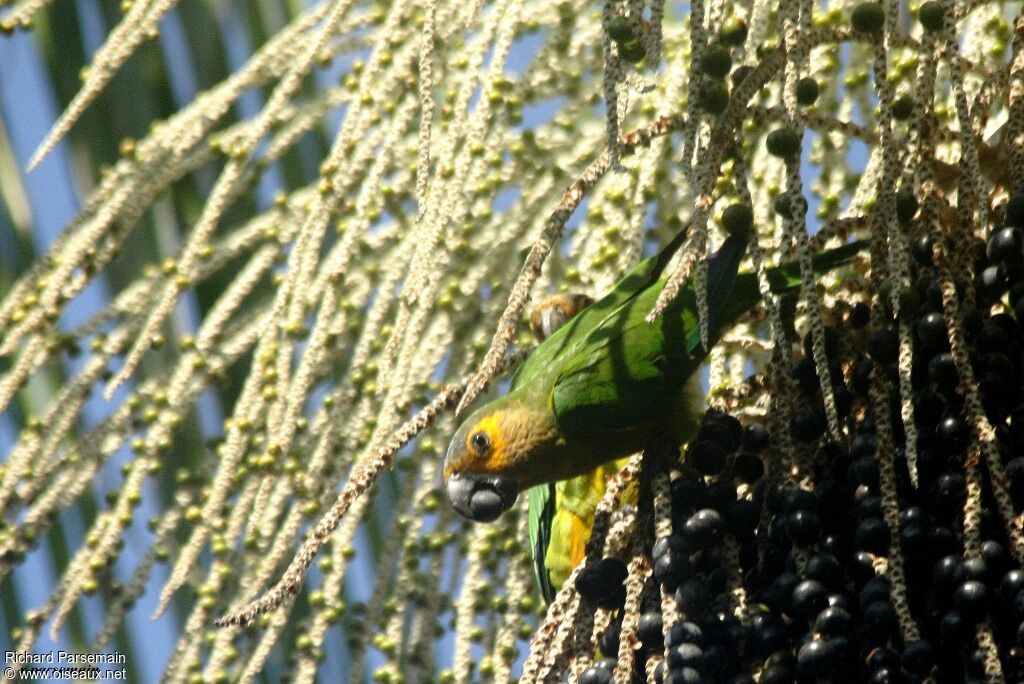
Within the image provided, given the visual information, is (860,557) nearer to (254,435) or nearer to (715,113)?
(715,113)

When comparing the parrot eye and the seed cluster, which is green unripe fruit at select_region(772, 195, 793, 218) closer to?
the seed cluster

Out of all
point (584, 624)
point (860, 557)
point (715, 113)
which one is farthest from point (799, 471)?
point (715, 113)

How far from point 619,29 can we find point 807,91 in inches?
10.1

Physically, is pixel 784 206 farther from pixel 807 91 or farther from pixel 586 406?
pixel 586 406

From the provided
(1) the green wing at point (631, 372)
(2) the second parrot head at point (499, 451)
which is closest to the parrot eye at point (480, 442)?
(2) the second parrot head at point (499, 451)

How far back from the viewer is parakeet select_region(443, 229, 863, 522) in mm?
1953

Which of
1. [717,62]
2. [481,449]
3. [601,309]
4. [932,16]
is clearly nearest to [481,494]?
[481,449]

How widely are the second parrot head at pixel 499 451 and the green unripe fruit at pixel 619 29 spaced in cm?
67

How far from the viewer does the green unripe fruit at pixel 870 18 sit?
1599mm

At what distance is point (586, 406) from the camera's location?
6.68ft

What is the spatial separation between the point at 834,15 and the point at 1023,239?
78 cm

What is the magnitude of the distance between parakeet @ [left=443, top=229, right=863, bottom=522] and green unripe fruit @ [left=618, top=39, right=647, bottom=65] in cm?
33

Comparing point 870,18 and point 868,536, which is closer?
point 868,536

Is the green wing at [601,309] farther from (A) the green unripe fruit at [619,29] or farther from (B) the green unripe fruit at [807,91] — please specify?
(A) the green unripe fruit at [619,29]
